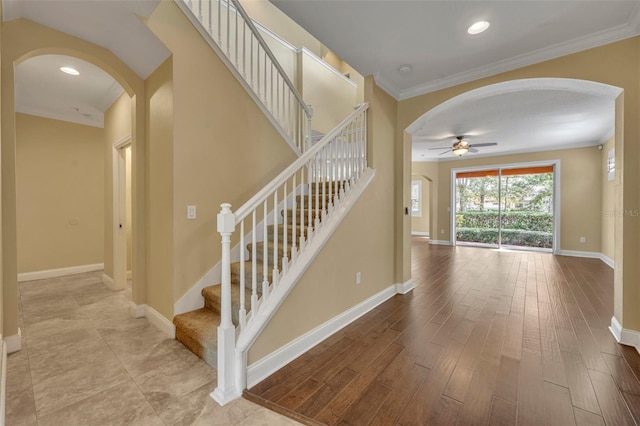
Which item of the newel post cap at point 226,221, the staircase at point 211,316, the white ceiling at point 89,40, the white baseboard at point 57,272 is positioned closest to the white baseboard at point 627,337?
the staircase at point 211,316

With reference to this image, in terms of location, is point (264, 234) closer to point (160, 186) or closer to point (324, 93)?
point (160, 186)

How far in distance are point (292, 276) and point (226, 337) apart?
0.63 meters

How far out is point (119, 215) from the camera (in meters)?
3.93

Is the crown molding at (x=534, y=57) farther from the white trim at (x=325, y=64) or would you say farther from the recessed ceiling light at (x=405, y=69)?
the white trim at (x=325, y=64)

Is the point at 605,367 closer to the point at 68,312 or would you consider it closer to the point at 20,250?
the point at 68,312

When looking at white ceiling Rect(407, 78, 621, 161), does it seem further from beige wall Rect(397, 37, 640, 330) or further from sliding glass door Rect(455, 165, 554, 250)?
sliding glass door Rect(455, 165, 554, 250)

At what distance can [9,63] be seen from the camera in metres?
2.17

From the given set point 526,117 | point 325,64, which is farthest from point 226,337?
point 526,117

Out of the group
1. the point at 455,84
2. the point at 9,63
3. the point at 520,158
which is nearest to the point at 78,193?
the point at 9,63

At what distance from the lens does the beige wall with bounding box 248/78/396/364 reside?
2.11m

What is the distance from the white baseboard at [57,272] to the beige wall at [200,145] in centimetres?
326

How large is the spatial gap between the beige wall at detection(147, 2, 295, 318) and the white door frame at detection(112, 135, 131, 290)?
1.61 m

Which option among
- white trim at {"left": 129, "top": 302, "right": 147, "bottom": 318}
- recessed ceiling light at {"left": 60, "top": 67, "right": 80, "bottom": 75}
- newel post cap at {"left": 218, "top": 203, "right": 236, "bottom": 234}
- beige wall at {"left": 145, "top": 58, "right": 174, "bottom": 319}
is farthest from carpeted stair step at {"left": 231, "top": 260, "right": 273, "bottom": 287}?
recessed ceiling light at {"left": 60, "top": 67, "right": 80, "bottom": 75}

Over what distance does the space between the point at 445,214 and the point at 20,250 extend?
975 centimetres
